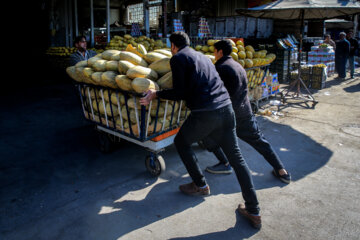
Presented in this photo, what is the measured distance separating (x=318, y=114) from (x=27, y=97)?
26.0 feet

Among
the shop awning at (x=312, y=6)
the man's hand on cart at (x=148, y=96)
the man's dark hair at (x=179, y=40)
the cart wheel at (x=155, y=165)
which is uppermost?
the shop awning at (x=312, y=6)

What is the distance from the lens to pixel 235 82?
3.27 meters

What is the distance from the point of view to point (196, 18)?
17062mm

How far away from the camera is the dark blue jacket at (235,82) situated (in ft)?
10.7

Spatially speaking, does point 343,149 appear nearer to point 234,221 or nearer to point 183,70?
point 234,221

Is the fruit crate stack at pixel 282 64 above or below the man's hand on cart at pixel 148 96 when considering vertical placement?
above

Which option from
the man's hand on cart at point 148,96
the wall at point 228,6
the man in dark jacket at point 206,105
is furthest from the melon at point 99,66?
the wall at point 228,6

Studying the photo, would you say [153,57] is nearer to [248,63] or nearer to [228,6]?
[248,63]

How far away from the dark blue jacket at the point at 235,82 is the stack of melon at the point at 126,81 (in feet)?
2.09

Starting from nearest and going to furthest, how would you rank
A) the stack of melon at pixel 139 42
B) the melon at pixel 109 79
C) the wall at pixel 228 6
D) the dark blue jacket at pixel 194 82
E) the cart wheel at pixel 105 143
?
the dark blue jacket at pixel 194 82, the melon at pixel 109 79, the cart wheel at pixel 105 143, the stack of melon at pixel 139 42, the wall at pixel 228 6

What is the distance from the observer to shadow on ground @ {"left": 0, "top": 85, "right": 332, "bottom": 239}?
2887mm

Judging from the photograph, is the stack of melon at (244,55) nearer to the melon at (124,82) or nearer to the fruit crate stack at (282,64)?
Result: the melon at (124,82)

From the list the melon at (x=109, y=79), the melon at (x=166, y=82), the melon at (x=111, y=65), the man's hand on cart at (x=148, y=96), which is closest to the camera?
the man's hand on cart at (x=148, y=96)

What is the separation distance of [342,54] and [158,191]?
10.6m
